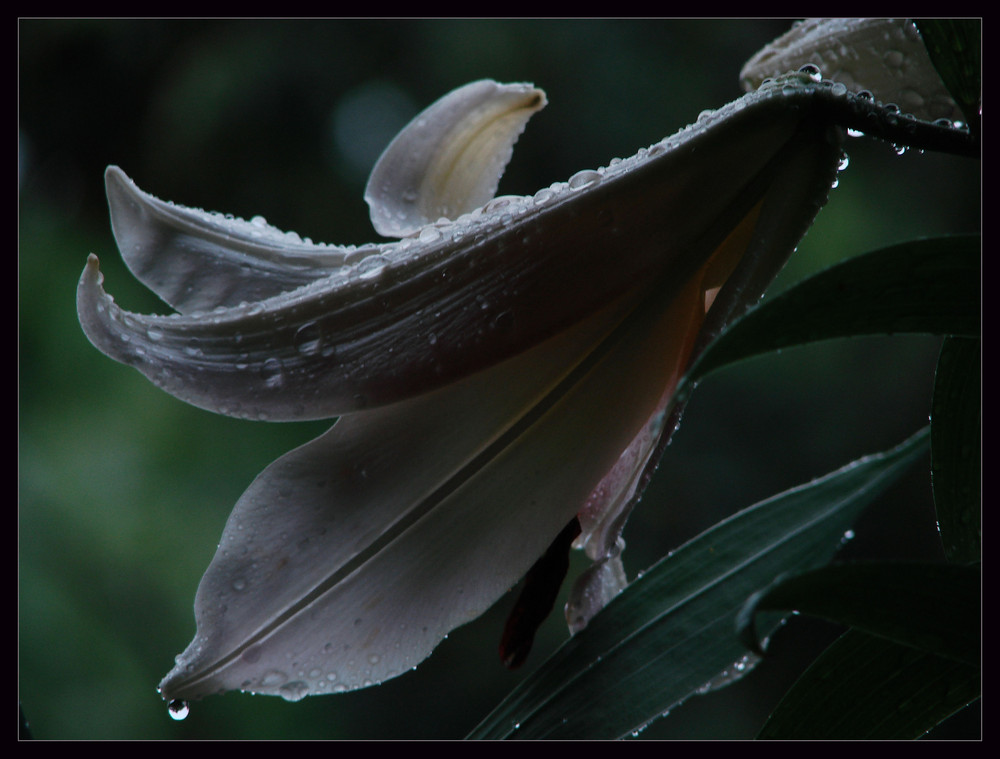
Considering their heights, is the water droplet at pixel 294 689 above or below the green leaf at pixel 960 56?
below

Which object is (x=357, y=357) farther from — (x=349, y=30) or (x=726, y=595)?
(x=349, y=30)

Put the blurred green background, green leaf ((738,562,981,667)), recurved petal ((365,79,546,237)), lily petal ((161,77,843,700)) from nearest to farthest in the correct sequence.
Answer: green leaf ((738,562,981,667)) < lily petal ((161,77,843,700)) < recurved petal ((365,79,546,237)) < the blurred green background

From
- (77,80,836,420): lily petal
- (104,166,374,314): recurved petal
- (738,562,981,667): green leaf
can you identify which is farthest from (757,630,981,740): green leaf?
(104,166,374,314): recurved petal

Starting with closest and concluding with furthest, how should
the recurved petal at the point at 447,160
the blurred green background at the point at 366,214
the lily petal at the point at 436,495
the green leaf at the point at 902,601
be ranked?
the green leaf at the point at 902,601, the lily petal at the point at 436,495, the recurved petal at the point at 447,160, the blurred green background at the point at 366,214

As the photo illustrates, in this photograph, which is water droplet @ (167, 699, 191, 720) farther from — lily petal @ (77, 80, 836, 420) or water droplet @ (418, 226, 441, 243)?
water droplet @ (418, 226, 441, 243)

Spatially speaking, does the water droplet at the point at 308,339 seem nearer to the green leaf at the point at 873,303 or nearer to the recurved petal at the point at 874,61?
the green leaf at the point at 873,303

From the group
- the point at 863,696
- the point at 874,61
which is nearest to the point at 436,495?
the point at 863,696

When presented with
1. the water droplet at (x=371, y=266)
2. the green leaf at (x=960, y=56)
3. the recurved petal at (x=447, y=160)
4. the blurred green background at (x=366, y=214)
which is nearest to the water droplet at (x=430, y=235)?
the water droplet at (x=371, y=266)
